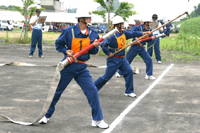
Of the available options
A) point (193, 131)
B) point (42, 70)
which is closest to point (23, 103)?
point (193, 131)

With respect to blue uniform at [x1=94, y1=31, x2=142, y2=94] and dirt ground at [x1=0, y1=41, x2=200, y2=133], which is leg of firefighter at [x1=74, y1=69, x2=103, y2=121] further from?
blue uniform at [x1=94, y1=31, x2=142, y2=94]

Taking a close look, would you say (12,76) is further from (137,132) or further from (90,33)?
(137,132)

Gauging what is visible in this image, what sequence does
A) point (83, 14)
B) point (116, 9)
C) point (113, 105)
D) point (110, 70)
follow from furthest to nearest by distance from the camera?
point (116, 9), point (110, 70), point (113, 105), point (83, 14)

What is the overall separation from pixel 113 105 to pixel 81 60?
1.87 m

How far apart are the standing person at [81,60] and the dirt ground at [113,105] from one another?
319 mm

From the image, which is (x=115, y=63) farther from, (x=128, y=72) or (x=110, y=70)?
(x=128, y=72)

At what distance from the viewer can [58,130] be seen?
5.04m

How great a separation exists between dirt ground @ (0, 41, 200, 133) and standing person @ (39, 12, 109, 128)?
319 millimetres

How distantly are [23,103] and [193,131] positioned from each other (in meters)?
3.56

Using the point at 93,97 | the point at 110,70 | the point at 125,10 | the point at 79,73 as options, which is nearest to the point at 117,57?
the point at 110,70

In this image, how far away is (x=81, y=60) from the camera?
5316mm

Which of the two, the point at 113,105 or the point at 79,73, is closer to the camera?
the point at 79,73

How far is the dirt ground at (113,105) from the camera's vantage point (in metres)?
5.22

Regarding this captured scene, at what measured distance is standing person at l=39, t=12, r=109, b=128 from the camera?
520 cm
